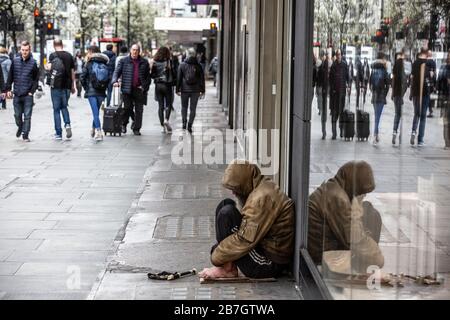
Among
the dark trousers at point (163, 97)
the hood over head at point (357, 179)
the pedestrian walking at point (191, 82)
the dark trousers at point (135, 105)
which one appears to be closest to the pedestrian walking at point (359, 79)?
the hood over head at point (357, 179)

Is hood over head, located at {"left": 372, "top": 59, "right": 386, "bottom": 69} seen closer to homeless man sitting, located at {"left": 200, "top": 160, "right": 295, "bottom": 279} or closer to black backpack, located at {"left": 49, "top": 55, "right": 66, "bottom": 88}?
homeless man sitting, located at {"left": 200, "top": 160, "right": 295, "bottom": 279}

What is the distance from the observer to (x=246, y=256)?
6.83 meters

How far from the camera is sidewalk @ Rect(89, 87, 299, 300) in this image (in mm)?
6625

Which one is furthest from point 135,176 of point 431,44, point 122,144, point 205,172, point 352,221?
point 431,44

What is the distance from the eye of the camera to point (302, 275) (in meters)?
6.57

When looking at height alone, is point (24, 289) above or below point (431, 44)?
below

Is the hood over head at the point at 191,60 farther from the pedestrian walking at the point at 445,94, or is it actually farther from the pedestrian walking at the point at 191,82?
the pedestrian walking at the point at 445,94

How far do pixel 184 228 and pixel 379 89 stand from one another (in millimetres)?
4634

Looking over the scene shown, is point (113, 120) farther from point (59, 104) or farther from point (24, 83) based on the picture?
point (24, 83)

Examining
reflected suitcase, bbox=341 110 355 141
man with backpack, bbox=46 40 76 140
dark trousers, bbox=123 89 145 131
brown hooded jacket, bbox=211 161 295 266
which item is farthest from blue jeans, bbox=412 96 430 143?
dark trousers, bbox=123 89 145 131

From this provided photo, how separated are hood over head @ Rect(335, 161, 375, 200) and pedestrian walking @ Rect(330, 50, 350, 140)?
0.35 meters

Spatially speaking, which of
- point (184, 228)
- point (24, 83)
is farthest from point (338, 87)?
point (24, 83)
